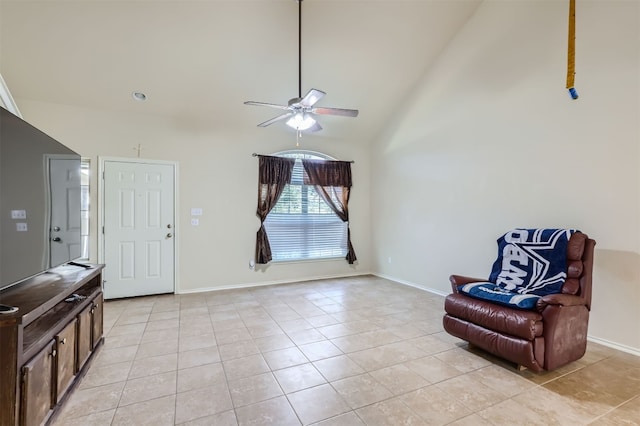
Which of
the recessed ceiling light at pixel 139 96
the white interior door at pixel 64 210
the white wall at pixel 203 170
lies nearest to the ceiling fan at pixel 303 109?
the white interior door at pixel 64 210

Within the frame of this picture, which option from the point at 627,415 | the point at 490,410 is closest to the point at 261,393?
the point at 490,410

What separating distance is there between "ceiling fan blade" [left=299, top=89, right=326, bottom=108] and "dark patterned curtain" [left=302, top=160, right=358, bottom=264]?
2.56m

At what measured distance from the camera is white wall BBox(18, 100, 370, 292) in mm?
4359

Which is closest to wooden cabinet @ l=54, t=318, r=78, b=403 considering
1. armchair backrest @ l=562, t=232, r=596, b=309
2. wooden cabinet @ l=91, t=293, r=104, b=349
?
wooden cabinet @ l=91, t=293, r=104, b=349

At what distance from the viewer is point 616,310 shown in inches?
111

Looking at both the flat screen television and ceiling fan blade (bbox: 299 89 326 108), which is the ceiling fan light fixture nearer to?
ceiling fan blade (bbox: 299 89 326 108)

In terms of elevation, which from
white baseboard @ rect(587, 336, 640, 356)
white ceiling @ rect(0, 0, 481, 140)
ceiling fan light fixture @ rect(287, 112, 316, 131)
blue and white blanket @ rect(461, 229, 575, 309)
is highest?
white ceiling @ rect(0, 0, 481, 140)

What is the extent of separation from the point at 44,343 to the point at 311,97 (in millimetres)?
2700

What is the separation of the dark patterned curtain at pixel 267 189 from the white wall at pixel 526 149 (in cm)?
214

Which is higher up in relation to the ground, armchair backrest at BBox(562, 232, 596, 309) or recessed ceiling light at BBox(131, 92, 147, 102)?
recessed ceiling light at BBox(131, 92, 147, 102)

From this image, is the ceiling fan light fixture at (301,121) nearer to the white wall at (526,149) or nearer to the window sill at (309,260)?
the white wall at (526,149)

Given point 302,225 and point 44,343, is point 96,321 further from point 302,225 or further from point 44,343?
point 302,225

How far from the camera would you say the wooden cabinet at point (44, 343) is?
1429mm

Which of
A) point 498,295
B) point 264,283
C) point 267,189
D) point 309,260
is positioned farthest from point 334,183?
point 498,295
